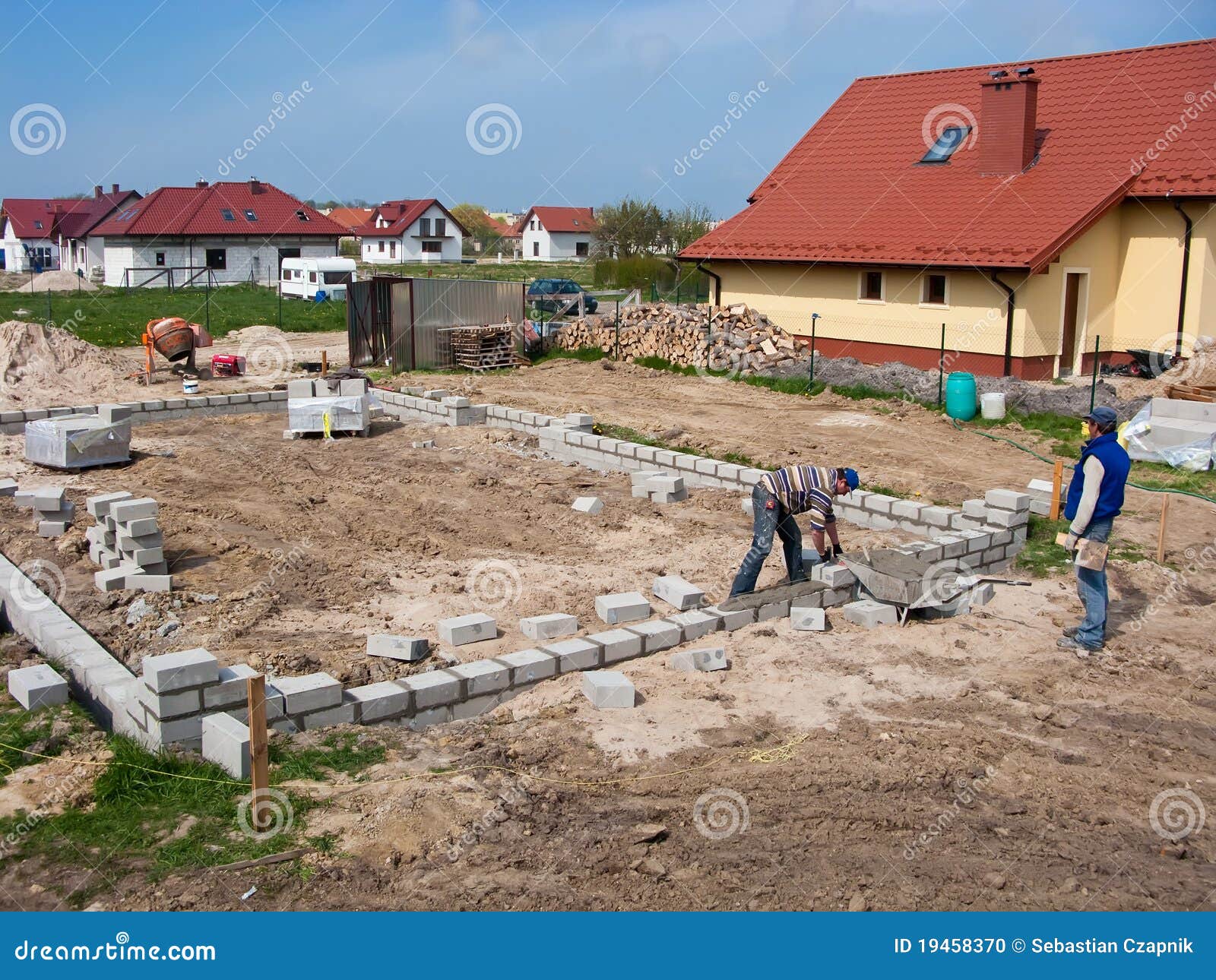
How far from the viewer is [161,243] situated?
145 ft

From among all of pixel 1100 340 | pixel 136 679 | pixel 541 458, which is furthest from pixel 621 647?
pixel 1100 340

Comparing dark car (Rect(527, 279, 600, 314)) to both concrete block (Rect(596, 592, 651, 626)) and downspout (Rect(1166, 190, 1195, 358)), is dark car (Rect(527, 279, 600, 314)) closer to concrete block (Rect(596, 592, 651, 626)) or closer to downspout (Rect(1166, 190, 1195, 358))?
downspout (Rect(1166, 190, 1195, 358))

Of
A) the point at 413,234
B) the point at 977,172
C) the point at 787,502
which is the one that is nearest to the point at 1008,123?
the point at 977,172

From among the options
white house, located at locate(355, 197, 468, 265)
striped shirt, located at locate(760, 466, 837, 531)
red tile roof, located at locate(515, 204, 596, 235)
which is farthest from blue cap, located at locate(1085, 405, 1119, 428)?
red tile roof, located at locate(515, 204, 596, 235)

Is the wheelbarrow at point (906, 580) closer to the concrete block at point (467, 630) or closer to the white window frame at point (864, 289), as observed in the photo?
the concrete block at point (467, 630)

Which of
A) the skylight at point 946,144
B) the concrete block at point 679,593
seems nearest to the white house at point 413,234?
the skylight at point 946,144

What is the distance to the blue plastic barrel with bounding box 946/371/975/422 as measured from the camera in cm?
1575

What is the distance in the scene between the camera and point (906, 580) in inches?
314

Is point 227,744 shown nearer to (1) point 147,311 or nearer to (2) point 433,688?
(2) point 433,688

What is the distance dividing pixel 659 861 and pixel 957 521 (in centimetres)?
584

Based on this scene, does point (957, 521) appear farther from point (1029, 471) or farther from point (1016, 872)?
point (1016, 872)

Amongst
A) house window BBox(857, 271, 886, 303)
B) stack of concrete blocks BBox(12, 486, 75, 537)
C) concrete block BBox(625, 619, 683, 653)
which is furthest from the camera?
house window BBox(857, 271, 886, 303)

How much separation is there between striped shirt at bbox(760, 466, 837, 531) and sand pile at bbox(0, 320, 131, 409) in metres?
13.3

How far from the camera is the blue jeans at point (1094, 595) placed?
7465 millimetres
